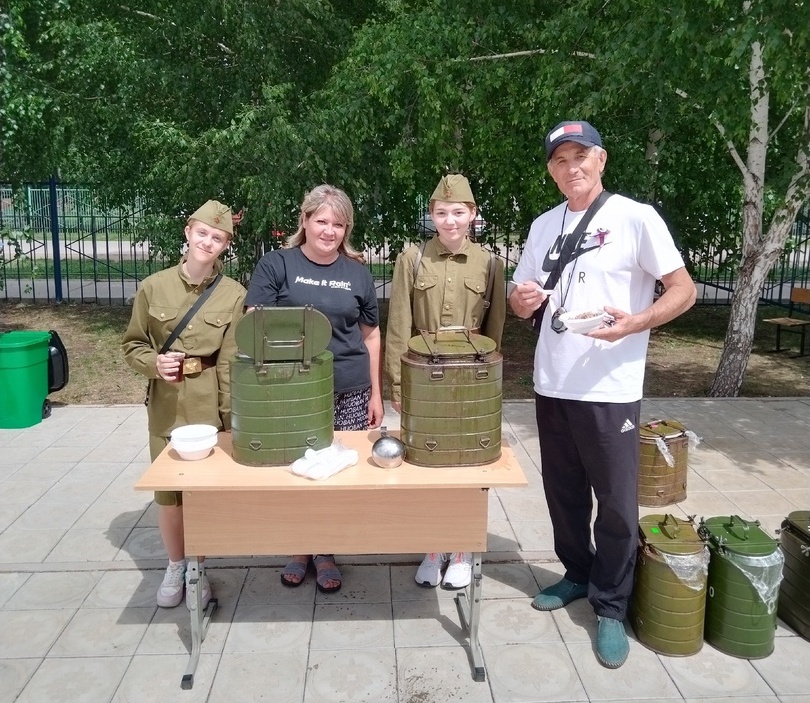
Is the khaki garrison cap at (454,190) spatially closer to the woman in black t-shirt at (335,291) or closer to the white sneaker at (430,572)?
the woman in black t-shirt at (335,291)

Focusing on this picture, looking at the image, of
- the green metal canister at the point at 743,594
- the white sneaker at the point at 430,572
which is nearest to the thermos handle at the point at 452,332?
the white sneaker at the point at 430,572

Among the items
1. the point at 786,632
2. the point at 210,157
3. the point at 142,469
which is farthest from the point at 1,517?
the point at 210,157

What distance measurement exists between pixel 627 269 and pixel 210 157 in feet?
20.9

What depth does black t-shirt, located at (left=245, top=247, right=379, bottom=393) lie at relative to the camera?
11.6 ft

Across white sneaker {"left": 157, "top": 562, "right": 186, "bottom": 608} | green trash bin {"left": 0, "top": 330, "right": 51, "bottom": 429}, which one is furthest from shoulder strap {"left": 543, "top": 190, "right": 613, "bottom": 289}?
green trash bin {"left": 0, "top": 330, "right": 51, "bottom": 429}

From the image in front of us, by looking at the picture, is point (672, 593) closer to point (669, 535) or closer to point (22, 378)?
point (669, 535)

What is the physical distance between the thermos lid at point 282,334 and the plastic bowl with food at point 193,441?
0.41 metres

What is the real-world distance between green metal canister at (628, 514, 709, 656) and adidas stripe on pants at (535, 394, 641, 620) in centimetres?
7

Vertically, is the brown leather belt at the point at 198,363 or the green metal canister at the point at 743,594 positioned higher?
the brown leather belt at the point at 198,363

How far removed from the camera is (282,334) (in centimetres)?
298

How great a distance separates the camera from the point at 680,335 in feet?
38.9

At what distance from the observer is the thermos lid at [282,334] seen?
2.93 meters

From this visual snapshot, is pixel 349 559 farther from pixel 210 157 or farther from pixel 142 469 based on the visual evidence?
pixel 210 157

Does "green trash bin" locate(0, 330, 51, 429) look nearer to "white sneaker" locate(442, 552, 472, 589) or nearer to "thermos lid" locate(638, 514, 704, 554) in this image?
"white sneaker" locate(442, 552, 472, 589)
